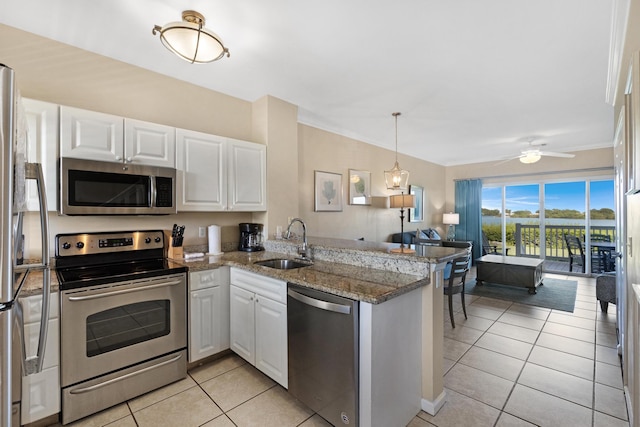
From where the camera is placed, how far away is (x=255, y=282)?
2.25 meters

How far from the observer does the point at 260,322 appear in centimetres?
220

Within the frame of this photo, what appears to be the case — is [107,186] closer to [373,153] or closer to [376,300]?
[376,300]

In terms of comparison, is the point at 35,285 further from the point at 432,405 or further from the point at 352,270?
the point at 432,405

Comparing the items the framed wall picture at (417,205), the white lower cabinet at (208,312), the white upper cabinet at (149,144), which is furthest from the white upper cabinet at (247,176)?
the framed wall picture at (417,205)

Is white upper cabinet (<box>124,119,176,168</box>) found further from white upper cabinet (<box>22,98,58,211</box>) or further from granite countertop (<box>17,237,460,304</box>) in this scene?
granite countertop (<box>17,237,460,304</box>)

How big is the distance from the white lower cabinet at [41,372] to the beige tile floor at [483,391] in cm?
25

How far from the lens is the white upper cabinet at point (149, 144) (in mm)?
2312

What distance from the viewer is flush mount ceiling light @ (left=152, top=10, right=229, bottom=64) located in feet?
5.94

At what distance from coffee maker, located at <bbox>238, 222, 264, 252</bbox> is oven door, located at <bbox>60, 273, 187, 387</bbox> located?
0.95 metres

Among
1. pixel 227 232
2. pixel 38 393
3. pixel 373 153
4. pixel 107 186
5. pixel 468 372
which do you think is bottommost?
pixel 468 372

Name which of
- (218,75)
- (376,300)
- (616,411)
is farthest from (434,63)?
(616,411)

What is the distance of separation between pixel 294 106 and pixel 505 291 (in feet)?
14.5

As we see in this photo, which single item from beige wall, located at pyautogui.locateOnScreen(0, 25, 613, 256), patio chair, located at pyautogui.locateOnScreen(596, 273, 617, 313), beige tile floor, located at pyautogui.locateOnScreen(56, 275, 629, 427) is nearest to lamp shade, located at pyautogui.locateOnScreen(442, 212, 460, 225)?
beige wall, located at pyautogui.locateOnScreen(0, 25, 613, 256)

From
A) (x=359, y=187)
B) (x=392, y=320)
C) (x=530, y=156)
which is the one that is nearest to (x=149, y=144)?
(x=392, y=320)
